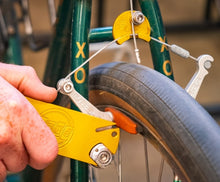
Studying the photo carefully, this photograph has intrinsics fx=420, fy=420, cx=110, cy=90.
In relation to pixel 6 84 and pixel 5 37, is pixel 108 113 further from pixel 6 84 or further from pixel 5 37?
pixel 5 37

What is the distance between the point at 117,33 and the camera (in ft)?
1.83

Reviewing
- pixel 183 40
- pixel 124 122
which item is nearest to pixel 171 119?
pixel 124 122

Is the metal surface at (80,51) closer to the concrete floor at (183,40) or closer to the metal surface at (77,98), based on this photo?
the metal surface at (77,98)

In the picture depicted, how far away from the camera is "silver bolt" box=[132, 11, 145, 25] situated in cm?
56

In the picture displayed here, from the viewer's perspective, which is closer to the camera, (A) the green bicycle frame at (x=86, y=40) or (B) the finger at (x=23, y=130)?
(B) the finger at (x=23, y=130)

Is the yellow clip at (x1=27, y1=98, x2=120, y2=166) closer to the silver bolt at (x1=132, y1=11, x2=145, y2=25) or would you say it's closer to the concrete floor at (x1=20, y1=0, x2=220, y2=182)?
the silver bolt at (x1=132, y1=11, x2=145, y2=25)

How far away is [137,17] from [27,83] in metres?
0.17

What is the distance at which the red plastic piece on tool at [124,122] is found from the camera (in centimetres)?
53

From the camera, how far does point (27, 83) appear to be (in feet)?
1.67

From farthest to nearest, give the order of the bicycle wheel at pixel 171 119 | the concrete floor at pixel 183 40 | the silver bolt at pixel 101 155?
the concrete floor at pixel 183 40 < the silver bolt at pixel 101 155 < the bicycle wheel at pixel 171 119

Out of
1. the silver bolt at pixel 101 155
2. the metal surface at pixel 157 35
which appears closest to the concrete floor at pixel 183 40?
the metal surface at pixel 157 35

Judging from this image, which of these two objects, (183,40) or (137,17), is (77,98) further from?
(183,40)

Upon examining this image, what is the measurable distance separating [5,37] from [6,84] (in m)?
0.84

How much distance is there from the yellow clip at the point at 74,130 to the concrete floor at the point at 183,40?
Answer: 1614mm
